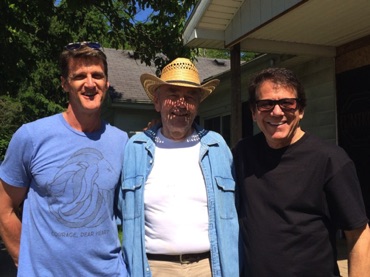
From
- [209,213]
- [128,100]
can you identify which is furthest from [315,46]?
[128,100]

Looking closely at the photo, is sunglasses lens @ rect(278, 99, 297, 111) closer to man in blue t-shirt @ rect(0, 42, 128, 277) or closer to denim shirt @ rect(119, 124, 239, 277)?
denim shirt @ rect(119, 124, 239, 277)

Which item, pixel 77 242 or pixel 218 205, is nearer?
pixel 77 242

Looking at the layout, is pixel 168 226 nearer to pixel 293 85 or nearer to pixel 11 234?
pixel 11 234

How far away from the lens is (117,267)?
236 centimetres

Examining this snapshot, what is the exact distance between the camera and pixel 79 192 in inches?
88.6

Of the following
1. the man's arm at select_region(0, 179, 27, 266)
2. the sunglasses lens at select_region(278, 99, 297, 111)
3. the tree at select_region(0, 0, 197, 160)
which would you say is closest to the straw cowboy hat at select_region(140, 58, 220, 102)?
the sunglasses lens at select_region(278, 99, 297, 111)

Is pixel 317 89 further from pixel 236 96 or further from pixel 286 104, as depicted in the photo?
pixel 286 104

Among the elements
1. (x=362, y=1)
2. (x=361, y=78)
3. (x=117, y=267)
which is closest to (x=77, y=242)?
(x=117, y=267)

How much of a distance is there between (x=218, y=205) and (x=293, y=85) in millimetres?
797

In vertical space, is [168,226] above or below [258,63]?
below

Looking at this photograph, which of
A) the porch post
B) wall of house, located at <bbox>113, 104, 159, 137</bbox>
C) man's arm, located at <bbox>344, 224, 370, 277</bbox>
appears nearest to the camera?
man's arm, located at <bbox>344, 224, 370, 277</bbox>

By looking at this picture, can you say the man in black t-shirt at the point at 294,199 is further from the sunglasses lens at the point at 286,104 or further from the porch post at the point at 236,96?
the porch post at the point at 236,96

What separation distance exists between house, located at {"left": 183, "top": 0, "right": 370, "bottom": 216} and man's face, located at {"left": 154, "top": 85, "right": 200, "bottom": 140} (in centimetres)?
279

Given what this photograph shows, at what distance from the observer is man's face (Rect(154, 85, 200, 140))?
2.65 m
